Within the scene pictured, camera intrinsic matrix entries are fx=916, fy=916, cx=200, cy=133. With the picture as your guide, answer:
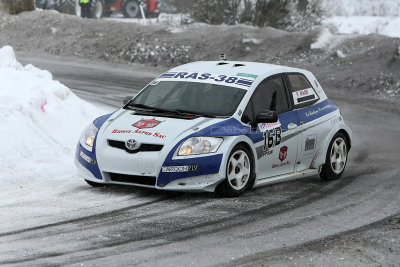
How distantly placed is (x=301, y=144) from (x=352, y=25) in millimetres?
29835

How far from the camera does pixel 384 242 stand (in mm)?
8148

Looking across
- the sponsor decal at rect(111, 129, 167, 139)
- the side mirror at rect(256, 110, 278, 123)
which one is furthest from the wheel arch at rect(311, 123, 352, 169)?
the sponsor decal at rect(111, 129, 167, 139)

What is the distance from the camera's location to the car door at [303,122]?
1117 centimetres

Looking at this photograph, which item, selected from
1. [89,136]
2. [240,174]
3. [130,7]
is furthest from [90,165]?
[130,7]

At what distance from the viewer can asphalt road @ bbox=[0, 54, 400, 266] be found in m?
7.48

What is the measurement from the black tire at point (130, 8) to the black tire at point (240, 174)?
33.0 meters

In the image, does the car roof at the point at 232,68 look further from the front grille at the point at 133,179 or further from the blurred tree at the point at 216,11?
the blurred tree at the point at 216,11

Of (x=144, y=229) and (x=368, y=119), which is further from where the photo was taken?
(x=368, y=119)

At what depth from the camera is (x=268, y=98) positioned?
36.0 feet

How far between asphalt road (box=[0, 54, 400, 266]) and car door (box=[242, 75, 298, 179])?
298mm

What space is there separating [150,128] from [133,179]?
0.58 m

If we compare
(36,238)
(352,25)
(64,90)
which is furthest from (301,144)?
(352,25)

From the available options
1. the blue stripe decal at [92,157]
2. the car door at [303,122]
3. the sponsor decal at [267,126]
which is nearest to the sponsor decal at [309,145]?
the car door at [303,122]

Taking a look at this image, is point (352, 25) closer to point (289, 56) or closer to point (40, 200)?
point (289, 56)
